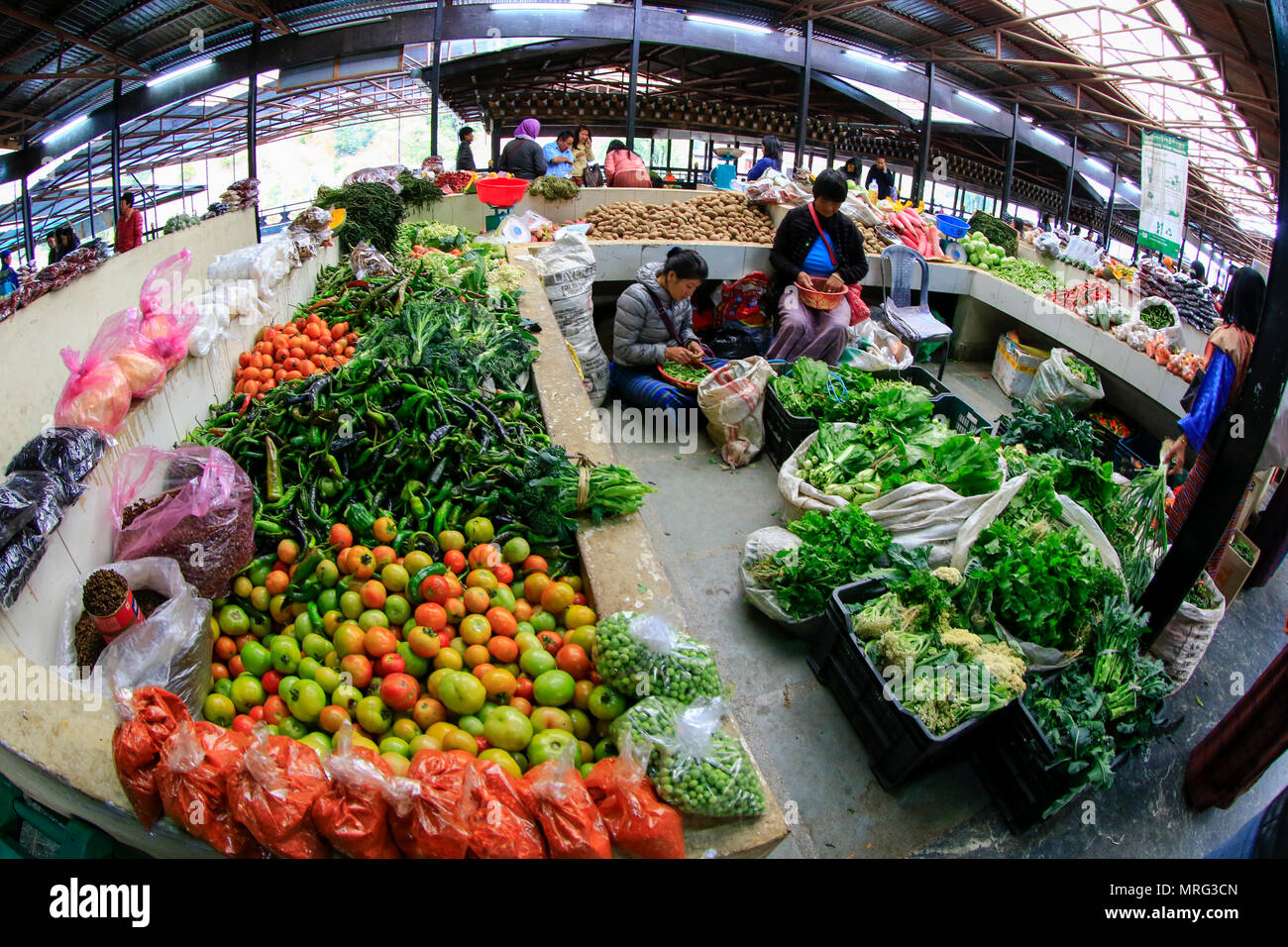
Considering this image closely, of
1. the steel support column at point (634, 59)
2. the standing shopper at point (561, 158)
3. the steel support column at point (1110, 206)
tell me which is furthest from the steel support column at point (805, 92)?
the steel support column at point (1110, 206)

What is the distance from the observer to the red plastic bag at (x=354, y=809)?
1.84 m

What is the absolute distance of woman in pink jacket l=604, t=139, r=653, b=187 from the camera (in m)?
9.59

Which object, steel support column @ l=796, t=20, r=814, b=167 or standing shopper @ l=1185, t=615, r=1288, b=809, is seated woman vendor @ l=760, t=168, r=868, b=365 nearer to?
standing shopper @ l=1185, t=615, r=1288, b=809

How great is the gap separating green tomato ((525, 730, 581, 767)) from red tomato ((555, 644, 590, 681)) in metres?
0.29

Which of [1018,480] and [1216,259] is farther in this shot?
[1216,259]

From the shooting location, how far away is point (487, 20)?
38.0 feet

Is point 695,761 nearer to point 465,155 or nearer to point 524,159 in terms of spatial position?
point 524,159

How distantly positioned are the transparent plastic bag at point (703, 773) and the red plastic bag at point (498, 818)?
38 centimetres

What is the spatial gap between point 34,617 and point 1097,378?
775 cm

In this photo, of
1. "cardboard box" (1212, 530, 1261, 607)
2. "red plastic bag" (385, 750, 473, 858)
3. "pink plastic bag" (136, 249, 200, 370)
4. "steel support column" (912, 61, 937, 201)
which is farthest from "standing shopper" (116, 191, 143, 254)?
"steel support column" (912, 61, 937, 201)

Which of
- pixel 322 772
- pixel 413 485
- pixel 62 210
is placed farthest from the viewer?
pixel 62 210
